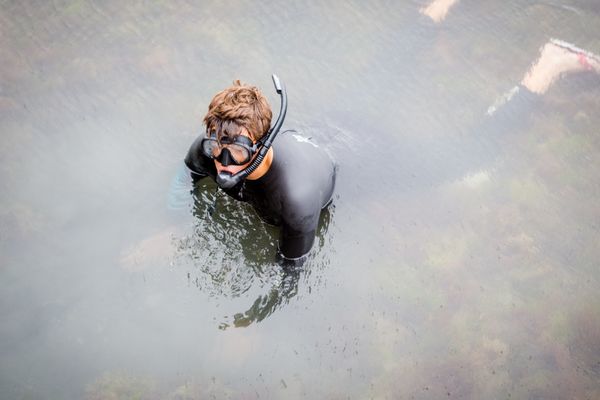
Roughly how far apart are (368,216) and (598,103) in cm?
198

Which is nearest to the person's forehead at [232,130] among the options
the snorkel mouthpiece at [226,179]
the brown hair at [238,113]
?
the brown hair at [238,113]

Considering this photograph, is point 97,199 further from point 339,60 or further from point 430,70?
point 430,70

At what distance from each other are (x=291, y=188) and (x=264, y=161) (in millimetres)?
174

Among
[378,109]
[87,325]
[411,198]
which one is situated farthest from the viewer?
[378,109]

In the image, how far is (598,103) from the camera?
3486 millimetres

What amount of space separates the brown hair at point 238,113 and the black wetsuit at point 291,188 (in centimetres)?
19

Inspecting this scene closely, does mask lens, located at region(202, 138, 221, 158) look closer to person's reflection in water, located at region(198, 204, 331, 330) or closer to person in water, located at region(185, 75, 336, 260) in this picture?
person in water, located at region(185, 75, 336, 260)

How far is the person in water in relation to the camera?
2057 millimetres

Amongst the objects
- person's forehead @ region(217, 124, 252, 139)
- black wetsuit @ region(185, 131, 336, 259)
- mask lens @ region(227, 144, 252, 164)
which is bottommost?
black wetsuit @ region(185, 131, 336, 259)

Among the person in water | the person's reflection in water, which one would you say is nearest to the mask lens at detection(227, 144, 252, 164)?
the person in water

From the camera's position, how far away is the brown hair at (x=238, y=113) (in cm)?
204

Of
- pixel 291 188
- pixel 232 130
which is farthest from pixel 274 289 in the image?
pixel 232 130

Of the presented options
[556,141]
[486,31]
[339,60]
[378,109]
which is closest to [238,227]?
[378,109]

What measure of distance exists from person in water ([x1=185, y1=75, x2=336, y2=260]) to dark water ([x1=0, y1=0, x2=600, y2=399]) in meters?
0.47
